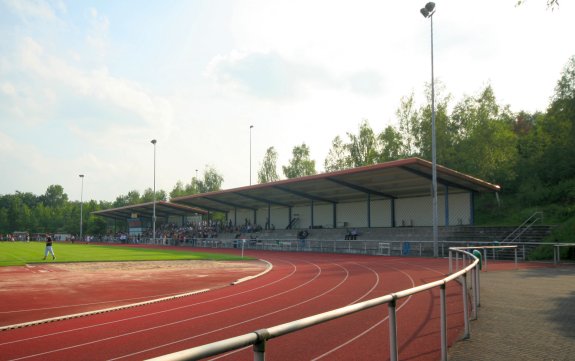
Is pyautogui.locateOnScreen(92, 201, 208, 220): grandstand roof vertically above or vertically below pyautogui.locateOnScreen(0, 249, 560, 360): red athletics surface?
above

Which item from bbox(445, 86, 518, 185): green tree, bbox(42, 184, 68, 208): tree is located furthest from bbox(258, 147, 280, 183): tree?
bbox(42, 184, 68, 208): tree

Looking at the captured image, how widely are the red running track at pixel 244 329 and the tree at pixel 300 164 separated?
6283cm

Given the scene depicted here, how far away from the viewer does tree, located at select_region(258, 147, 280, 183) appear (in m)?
80.3

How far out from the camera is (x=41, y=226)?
109812 millimetres

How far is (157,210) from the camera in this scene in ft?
226

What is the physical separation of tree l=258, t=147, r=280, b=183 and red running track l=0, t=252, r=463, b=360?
222 ft

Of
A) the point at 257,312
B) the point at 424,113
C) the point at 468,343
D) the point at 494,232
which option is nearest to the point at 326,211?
the point at 424,113

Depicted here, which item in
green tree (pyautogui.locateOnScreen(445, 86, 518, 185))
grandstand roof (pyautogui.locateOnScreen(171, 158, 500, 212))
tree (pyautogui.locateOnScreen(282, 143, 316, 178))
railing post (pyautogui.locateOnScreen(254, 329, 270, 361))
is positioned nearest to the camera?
railing post (pyautogui.locateOnScreen(254, 329, 270, 361))

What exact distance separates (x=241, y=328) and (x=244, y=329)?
0.37ft

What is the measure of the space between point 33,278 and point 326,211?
31.6 metres

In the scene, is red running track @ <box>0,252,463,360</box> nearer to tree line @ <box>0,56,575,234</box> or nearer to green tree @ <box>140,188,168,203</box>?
tree line @ <box>0,56,575,234</box>

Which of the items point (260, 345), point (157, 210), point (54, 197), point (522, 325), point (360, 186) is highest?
point (54, 197)

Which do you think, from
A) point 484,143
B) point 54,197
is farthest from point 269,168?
point 54,197

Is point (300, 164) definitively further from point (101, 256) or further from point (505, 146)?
point (101, 256)
